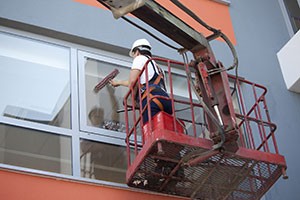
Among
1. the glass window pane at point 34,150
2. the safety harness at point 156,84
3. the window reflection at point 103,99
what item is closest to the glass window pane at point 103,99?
the window reflection at point 103,99

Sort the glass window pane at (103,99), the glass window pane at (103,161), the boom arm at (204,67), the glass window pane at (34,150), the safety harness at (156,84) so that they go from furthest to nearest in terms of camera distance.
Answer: the glass window pane at (103,99), the glass window pane at (103,161), the glass window pane at (34,150), the safety harness at (156,84), the boom arm at (204,67)

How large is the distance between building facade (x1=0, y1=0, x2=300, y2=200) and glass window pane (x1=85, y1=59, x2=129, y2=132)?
0.5 inches

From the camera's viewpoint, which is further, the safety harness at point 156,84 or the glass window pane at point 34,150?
the glass window pane at point 34,150

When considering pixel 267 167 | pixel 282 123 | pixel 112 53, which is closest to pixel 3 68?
pixel 112 53

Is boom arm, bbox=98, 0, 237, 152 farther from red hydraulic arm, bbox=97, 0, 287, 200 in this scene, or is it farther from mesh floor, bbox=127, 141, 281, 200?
mesh floor, bbox=127, 141, 281, 200

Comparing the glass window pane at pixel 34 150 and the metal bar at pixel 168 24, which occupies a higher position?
the metal bar at pixel 168 24

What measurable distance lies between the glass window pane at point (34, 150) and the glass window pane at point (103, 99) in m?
0.53

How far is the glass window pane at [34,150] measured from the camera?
22.1 ft

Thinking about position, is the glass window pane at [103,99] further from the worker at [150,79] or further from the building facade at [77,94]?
the worker at [150,79]

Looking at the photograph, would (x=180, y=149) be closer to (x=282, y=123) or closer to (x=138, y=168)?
(x=138, y=168)

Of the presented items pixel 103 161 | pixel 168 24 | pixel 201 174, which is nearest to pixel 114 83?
pixel 103 161

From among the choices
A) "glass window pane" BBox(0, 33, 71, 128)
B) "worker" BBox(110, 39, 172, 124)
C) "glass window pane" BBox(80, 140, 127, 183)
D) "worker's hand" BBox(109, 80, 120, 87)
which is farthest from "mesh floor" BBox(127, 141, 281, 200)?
"worker's hand" BBox(109, 80, 120, 87)

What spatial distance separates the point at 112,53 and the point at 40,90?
1.17 metres

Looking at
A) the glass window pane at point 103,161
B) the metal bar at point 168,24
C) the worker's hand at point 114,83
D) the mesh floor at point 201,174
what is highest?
the worker's hand at point 114,83
